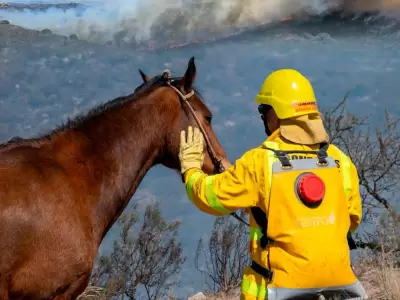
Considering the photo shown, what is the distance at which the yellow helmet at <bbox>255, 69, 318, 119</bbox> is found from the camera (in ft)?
10.0

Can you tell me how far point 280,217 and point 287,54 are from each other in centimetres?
1601

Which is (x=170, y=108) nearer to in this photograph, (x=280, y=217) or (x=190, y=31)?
(x=280, y=217)

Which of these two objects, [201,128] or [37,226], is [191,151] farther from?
[37,226]

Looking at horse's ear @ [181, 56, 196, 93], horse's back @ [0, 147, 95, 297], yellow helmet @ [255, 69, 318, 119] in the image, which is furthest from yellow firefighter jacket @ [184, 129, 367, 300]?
horse's ear @ [181, 56, 196, 93]

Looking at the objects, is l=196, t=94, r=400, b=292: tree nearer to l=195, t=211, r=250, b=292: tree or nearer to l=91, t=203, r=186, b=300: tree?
l=195, t=211, r=250, b=292: tree

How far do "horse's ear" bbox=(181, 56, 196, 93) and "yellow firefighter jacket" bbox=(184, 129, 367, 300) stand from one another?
113 cm

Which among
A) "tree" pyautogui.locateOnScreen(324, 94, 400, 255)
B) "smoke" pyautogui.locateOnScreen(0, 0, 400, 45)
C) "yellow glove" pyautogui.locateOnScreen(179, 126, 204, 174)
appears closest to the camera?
"yellow glove" pyautogui.locateOnScreen(179, 126, 204, 174)

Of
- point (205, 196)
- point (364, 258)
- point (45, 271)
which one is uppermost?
point (364, 258)

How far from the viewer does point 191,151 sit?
365 cm

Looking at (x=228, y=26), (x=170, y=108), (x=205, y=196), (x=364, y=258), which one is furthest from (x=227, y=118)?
(x=205, y=196)

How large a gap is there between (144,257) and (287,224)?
6.32m

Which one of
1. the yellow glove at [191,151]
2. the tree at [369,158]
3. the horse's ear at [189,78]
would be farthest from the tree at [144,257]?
the yellow glove at [191,151]

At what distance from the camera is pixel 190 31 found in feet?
61.4

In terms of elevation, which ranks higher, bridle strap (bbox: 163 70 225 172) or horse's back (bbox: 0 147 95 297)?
bridle strap (bbox: 163 70 225 172)
